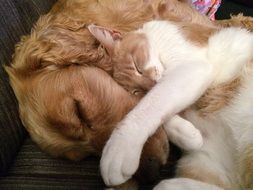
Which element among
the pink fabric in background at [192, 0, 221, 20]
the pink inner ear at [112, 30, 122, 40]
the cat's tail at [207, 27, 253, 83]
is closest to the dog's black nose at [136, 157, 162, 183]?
the cat's tail at [207, 27, 253, 83]

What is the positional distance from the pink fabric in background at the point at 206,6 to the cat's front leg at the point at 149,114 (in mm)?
838

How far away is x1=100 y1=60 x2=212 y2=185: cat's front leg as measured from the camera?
1.12m

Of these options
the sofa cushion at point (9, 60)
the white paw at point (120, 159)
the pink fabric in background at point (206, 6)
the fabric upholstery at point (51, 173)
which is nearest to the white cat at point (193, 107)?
the white paw at point (120, 159)

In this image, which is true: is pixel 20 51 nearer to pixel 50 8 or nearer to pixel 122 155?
pixel 50 8

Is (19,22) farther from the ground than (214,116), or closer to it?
farther from the ground

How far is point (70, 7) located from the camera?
A: 163 cm

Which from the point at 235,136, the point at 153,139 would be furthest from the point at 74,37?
the point at 235,136

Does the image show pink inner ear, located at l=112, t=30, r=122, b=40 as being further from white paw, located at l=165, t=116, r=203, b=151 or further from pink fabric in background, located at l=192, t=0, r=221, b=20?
pink fabric in background, located at l=192, t=0, r=221, b=20

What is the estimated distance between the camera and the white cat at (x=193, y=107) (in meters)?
1.15

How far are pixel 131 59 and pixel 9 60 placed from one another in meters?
0.43

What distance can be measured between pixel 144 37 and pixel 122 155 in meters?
0.52

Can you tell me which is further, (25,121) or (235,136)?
(25,121)

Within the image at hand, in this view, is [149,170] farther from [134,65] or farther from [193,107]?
[134,65]

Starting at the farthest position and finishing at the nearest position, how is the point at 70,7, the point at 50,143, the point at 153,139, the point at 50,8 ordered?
the point at 50,8 → the point at 70,7 → the point at 50,143 → the point at 153,139
